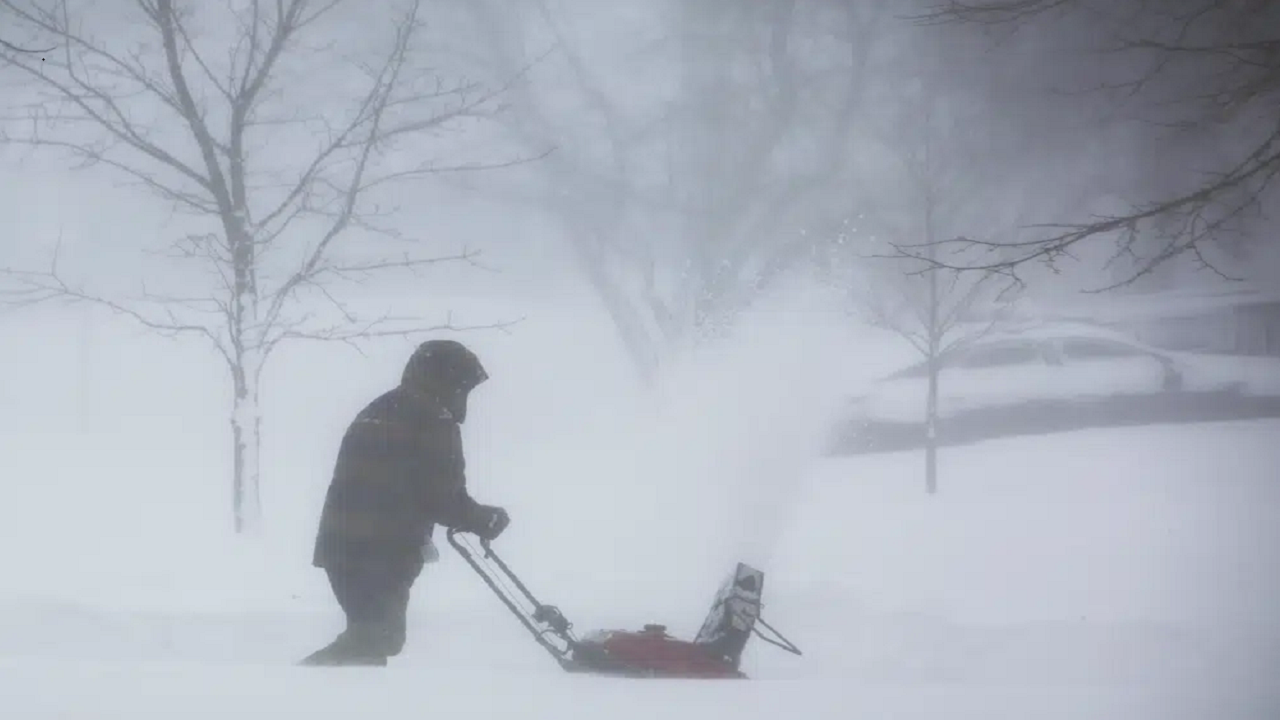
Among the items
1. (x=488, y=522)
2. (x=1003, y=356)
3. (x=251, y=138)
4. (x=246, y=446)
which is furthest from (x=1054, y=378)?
(x=251, y=138)

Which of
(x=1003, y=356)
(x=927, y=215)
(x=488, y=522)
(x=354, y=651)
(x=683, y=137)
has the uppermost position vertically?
(x=683, y=137)

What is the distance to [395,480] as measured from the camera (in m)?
4.00

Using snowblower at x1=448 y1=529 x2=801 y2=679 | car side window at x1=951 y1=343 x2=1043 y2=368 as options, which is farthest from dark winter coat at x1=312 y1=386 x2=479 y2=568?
car side window at x1=951 y1=343 x2=1043 y2=368

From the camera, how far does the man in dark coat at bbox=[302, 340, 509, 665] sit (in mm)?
4020

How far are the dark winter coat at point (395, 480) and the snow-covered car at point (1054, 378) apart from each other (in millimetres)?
6212

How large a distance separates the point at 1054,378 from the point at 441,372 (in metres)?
7.16

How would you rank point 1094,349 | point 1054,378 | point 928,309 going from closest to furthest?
point 928,309 < point 1054,378 < point 1094,349

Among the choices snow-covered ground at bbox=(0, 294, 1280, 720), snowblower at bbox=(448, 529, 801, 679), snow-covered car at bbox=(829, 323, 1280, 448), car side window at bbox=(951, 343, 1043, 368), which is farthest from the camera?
car side window at bbox=(951, 343, 1043, 368)

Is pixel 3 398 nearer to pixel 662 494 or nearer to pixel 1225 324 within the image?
pixel 662 494

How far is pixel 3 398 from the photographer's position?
12.5m

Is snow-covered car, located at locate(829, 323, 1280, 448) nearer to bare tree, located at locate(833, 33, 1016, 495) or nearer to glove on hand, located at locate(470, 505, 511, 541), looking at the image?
bare tree, located at locate(833, 33, 1016, 495)

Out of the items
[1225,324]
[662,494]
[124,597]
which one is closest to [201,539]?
[124,597]

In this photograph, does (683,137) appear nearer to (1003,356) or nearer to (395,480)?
(1003,356)

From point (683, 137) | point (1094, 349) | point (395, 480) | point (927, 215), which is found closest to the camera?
point (395, 480)
